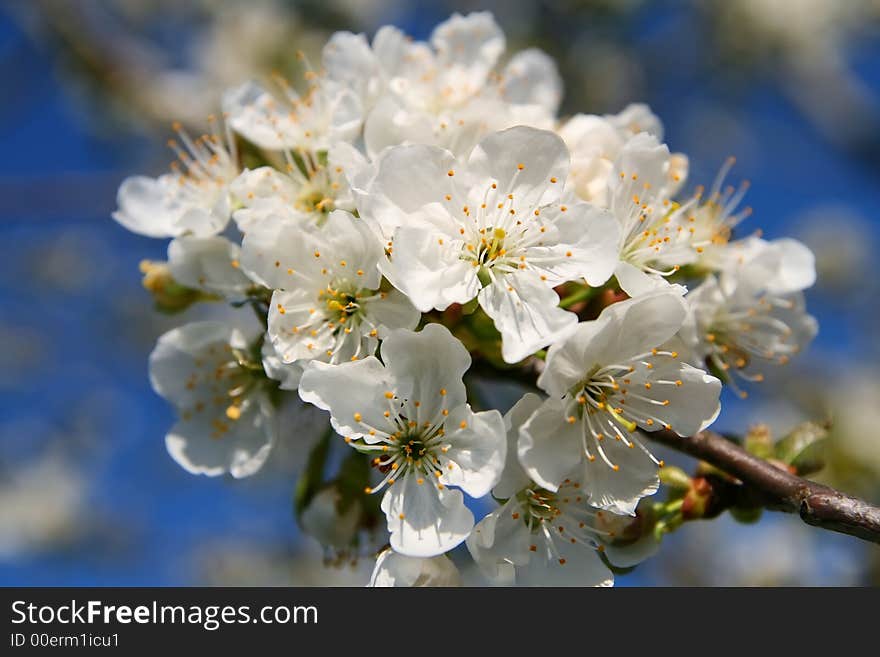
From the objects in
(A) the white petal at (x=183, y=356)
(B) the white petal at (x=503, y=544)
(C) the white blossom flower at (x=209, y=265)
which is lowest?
(B) the white petal at (x=503, y=544)

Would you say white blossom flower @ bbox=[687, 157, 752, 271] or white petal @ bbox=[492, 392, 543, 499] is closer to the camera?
white petal @ bbox=[492, 392, 543, 499]

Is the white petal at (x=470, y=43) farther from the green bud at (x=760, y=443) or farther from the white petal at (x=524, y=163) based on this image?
the green bud at (x=760, y=443)

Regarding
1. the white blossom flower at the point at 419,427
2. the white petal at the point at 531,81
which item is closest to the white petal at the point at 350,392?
the white blossom flower at the point at 419,427

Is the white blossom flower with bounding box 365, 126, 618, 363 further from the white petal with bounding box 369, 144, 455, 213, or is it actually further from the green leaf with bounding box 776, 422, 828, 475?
the green leaf with bounding box 776, 422, 828, 475

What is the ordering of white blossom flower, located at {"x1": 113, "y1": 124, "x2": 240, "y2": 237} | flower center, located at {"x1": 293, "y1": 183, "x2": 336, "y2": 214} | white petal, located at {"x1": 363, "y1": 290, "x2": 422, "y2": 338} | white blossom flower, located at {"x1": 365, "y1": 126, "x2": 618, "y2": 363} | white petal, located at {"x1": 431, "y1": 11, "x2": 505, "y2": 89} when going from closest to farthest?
white blossom flower, located at {"x1": 365, "y1": 126, "x2": 618, "y2": 363} < white petal, located at {"x1": 363, "y1": 290, "x2": 422, "y2": 338} < flower center, located at {"x1": 293, "y1": 183, "x2": 336, "y2": 214} < white blossom flower, located at {"x1": 113, "y1": 124, "x2": 240, "y2": 237} < white petal, located at {"x1": 431, "y1": 11, "x2": 505, "y2": 89}

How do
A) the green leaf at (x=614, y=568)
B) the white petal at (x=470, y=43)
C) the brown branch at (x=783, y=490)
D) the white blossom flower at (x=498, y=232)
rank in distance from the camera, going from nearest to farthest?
the brown branch at (x=783, y=490), the white blossom flower at (x=498, y=232), the green leaf at (x=614, y=568), the white petal at (x=470, y=43)

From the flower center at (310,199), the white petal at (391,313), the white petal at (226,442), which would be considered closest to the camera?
the white petal at (391,313)

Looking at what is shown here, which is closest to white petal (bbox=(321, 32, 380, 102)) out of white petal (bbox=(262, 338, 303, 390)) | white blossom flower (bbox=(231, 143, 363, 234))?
white blossom flower (bbox=(231, 143, 363, 234))

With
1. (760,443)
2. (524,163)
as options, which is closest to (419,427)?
(524,163)
